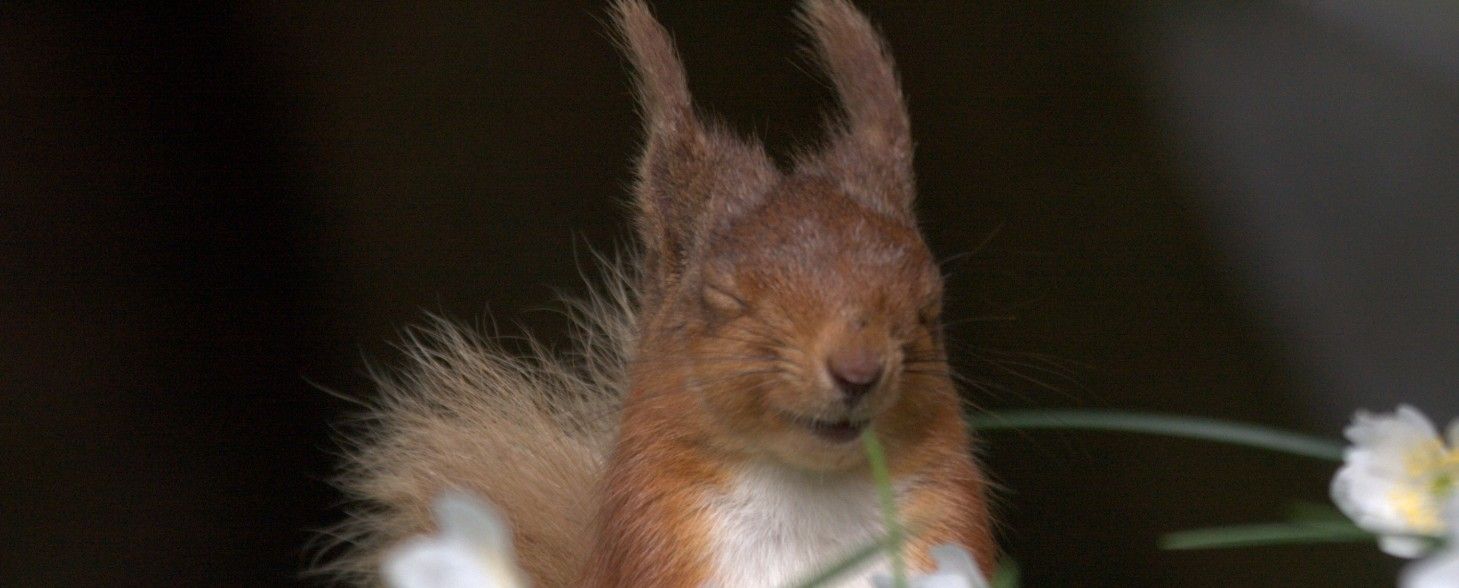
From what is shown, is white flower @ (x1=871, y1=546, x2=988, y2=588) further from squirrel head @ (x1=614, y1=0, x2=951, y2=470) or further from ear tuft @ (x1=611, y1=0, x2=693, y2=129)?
ear tuft @ (x1=611, y1=0, x2=693, y2=129)

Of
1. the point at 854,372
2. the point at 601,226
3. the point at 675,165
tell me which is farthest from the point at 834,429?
the point at 601,226

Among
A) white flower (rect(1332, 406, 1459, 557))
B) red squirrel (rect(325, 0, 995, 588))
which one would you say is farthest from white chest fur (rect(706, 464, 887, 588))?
white flower (rect(1332, 406, 1459, 557))

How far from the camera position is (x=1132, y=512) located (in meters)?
1.73

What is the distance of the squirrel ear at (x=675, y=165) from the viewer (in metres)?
0.95

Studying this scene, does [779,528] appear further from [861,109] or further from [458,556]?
[458,556]

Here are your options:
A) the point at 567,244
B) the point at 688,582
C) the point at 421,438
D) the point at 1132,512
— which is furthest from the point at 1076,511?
the point at 688,582

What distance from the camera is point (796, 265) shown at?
839 millimetres

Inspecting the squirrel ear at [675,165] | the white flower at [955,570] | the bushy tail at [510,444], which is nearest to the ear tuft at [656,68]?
the squirrel ear at [675,165]

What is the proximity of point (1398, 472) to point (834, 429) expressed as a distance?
1.02ft

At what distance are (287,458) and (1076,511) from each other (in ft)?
2.87

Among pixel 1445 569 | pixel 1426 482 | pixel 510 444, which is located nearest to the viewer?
pixel 1445 569

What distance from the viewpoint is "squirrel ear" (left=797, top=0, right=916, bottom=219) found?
966 millimetres

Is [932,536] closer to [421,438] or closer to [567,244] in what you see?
[421,438]

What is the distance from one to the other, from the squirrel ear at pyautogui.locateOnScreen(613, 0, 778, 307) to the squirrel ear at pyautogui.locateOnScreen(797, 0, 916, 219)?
5 cm
